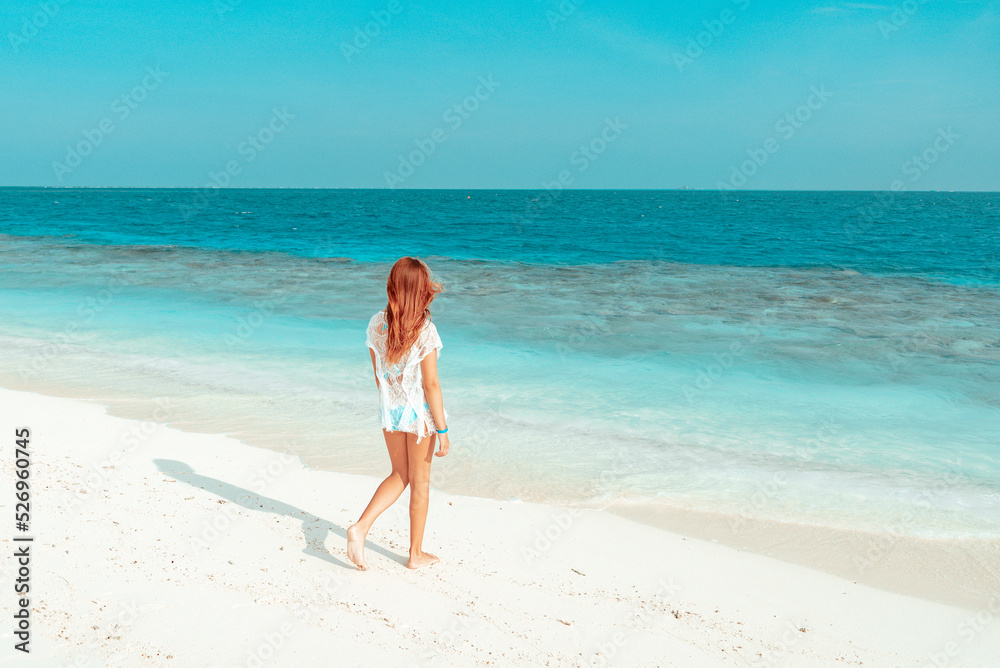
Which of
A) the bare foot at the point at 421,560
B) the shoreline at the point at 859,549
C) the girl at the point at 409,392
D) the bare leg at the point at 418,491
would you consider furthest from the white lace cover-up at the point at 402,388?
the shoreline at the point at 859,549

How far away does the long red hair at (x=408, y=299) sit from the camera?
146 inches

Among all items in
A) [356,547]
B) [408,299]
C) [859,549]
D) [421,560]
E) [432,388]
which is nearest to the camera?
[408,299]

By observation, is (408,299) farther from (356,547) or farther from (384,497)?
(356,547)

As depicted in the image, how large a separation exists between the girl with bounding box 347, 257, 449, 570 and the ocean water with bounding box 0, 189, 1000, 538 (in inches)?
61.0

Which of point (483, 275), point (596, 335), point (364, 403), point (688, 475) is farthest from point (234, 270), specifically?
point (688, 475)

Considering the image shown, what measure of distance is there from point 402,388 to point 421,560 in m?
1.06

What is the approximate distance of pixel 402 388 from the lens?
12.8 ft

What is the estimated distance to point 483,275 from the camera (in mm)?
21969

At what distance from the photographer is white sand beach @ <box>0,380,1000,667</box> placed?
10.7 ft

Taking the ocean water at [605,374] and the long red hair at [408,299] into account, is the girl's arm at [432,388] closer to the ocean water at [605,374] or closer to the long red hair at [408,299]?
the long red hair at [408,299]

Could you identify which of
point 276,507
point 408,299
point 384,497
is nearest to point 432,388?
point 408,299

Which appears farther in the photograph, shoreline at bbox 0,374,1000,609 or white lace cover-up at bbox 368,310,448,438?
shoreline at bbox 0,374,1000,609

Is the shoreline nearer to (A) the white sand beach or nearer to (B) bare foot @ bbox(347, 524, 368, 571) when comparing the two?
(A) the white sand beach

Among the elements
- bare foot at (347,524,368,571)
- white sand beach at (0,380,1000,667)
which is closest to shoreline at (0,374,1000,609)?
white sand beach at (0,380,1000,667)
